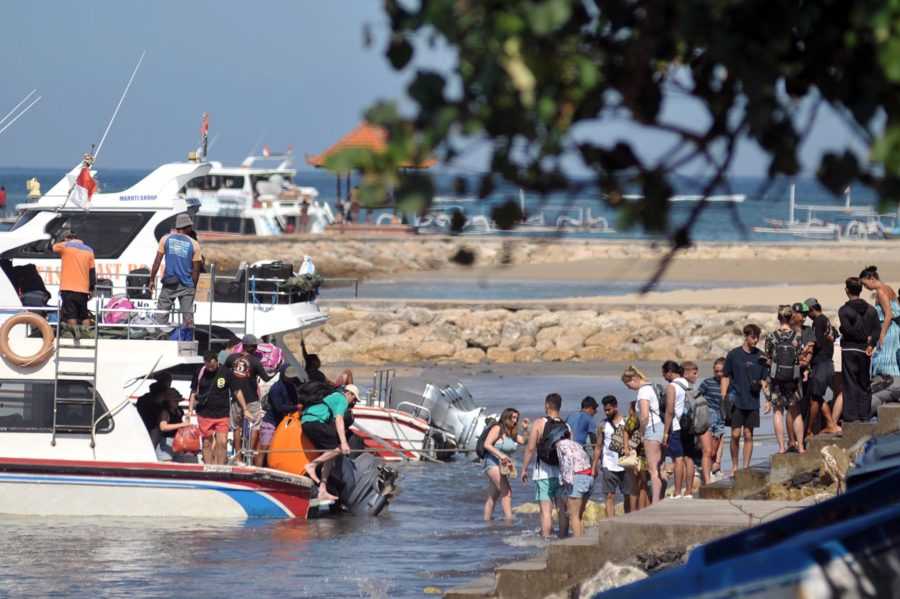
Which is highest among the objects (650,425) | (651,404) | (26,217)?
(26,217)

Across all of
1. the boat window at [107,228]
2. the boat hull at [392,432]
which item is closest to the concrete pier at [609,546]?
the boat window at [107,228]

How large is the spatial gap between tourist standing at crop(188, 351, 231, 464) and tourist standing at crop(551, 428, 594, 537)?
4105 mm

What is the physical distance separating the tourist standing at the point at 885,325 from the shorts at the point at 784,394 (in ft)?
3.16

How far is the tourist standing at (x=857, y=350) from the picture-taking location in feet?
50.4

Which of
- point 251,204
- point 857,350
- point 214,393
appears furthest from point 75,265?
point 251,204

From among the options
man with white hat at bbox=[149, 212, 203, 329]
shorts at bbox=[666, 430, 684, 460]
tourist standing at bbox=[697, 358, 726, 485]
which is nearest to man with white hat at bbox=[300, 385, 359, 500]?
man with white hat at bbox=[149, 212, 203, 329]

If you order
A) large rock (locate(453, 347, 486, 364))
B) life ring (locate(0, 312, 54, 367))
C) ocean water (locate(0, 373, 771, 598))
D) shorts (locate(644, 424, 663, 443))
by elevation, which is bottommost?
ocean water (locate(0, 373, 771, 598))

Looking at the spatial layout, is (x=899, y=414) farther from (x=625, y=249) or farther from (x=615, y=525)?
(x=625, y=249)

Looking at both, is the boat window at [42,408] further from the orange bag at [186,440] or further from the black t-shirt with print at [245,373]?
the black t-shirt with print at [245,373]

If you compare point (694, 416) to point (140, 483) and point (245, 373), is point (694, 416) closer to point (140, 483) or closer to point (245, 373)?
point (245, 373)

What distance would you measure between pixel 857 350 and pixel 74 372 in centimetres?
841

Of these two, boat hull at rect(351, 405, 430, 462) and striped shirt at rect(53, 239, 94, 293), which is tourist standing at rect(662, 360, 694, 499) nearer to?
striped shirt at rect(53, 239, 94, 293)

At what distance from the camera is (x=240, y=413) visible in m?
17.9

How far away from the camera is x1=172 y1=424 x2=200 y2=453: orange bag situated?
56.6ft
